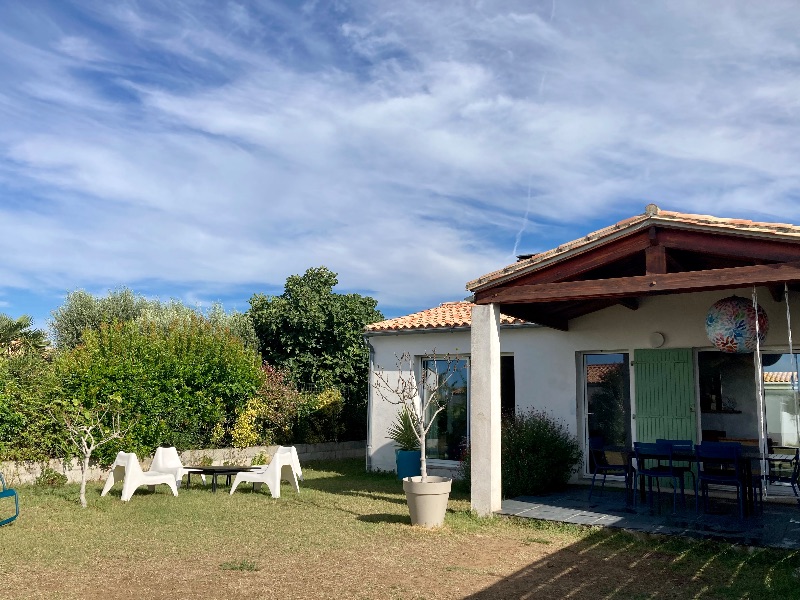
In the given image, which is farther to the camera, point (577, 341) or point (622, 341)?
point (577, 341)

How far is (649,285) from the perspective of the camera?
718cm

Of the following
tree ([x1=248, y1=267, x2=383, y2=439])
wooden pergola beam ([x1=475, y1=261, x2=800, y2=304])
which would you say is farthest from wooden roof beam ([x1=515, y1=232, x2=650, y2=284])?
tree ([x1=248, y1=267, x2=383, y2=439])

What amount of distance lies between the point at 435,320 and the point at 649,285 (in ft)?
21.2

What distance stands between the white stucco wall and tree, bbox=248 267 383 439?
17.6 ft

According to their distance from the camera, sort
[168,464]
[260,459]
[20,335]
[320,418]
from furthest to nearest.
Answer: [20,335] < [320,418] < [260,459] < [168,464]

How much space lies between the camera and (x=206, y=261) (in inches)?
713

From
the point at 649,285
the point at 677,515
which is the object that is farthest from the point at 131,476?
the point at 649,285

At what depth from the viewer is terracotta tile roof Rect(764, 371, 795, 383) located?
30.7ft

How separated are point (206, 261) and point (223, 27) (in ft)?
29.1

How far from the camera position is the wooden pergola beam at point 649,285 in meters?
6.51

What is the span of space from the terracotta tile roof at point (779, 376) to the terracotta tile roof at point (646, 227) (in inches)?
147

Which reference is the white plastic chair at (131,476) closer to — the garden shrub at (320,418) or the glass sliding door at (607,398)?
the garden shrub at (320,418)

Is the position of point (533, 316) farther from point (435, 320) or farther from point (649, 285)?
point (435, 320)

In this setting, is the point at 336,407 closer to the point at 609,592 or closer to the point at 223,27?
the point at 223,27
